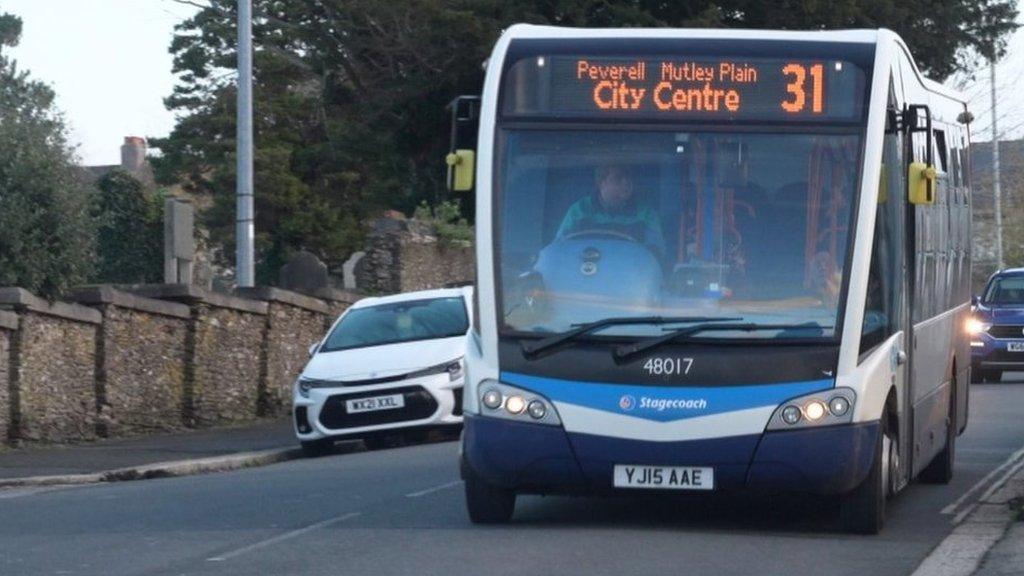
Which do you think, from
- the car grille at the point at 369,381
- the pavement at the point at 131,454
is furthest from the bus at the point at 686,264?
the car grille at the point at 369,381

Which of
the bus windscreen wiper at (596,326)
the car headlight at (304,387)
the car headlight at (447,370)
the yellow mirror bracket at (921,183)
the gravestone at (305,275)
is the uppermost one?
the yellow mirror bracket at (921,183)

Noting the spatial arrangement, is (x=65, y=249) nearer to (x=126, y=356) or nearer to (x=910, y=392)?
(x=126, y=356)

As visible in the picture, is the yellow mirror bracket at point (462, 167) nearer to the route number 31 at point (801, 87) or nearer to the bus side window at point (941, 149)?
the route number 31 at point (801, 87)

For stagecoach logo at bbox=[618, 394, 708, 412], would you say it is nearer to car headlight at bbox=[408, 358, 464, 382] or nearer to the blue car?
car headlight at bbox=[408, 358, 464, 382]

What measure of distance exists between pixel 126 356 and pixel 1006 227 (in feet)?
229

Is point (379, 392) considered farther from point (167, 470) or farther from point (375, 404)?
point (167, 470)

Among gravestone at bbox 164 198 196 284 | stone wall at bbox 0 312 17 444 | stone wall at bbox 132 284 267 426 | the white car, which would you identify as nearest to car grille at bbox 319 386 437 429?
the white car

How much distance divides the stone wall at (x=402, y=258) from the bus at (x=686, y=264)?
23.1 m

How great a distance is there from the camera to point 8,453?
19.3m

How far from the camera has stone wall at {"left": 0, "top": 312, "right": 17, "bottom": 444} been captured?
19312 mm

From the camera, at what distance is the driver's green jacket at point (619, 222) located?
1084 cm

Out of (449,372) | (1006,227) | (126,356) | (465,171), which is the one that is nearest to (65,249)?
(126,356)

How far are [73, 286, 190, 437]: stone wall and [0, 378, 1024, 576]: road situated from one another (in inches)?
247

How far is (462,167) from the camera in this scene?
1102 centimetres
